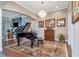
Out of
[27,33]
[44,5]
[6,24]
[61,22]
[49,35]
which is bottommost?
[49,35]

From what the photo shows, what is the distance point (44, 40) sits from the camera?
702 cm

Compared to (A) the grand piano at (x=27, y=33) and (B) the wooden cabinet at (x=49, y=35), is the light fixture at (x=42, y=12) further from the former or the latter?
(B) the wooden cabinet at (x=49, y=35)

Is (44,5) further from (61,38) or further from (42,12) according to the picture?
(61,38)

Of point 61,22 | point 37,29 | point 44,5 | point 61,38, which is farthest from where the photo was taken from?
point 61,22

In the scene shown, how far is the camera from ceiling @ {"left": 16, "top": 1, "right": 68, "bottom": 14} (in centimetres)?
593

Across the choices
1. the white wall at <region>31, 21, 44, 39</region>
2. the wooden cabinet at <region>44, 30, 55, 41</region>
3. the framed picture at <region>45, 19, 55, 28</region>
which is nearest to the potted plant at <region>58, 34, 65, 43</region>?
the wooden cabinet at <region>44, 30, 55, 41</region>

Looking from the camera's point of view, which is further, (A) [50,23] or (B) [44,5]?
(A) [50,23]

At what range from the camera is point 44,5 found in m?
6.20

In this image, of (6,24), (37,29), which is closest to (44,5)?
(37,29)

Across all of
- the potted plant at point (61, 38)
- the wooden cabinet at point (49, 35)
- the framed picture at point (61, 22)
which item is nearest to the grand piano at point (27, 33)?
the wooden cabinet at point (49, 35)

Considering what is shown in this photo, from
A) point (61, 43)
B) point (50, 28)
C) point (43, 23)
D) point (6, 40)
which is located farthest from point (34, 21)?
point (6, 40)

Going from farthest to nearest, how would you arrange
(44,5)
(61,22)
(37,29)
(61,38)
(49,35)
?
(61,22), (49,35), (37,29), (61,38), (44,5)

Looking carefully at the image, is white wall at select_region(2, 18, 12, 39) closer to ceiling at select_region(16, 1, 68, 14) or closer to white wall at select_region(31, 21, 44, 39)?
white wall at select_region(31, 21, 44, 39)

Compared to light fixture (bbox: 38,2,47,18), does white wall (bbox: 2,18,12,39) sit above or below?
below
